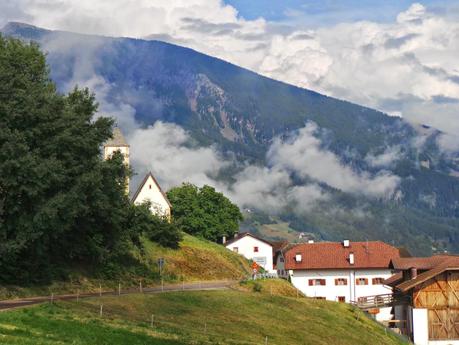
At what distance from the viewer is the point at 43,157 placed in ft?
165

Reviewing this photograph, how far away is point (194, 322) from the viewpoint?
153 ft

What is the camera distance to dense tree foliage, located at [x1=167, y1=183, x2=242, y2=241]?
12706 centimetres

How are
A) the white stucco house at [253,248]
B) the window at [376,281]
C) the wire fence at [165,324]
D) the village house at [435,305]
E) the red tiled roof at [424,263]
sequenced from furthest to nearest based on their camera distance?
the white stucco house at [253,248], the window at [376,281], the red tiled roof at [424,263], the village house at [435,305], the wire fence at [165,324]

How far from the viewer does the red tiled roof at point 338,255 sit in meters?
107

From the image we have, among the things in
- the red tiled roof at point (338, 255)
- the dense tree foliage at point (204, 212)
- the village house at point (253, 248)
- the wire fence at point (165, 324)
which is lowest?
the wire fence at point (165, 324)

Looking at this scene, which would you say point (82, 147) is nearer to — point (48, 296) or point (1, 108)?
point (1, 108)

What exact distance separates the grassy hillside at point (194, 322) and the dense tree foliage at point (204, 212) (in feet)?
193

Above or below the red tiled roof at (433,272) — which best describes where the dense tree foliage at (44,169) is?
above

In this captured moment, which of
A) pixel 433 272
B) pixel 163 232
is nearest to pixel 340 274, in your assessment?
pixel 433 272

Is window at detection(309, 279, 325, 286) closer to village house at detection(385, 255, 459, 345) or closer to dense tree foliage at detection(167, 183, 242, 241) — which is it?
dense tree foliage at detection(167, 183, 242, 241)

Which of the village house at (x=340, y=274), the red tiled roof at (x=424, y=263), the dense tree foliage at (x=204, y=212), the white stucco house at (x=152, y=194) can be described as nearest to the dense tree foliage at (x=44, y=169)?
the red tiled roof at (x=424, y=263)

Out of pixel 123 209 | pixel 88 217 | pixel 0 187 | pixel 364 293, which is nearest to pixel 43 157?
pixel 0 187

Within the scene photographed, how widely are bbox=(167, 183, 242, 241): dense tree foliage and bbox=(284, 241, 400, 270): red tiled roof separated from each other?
21974 millimetres

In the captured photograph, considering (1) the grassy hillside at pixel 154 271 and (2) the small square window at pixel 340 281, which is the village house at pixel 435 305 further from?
(2) the small square window at pixel 340 281
